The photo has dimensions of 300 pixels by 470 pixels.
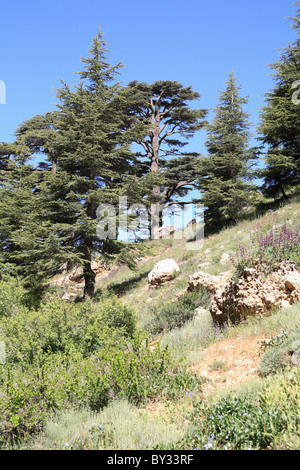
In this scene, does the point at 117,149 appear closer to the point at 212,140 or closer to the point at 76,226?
the point at 76,226

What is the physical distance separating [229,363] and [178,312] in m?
3.31

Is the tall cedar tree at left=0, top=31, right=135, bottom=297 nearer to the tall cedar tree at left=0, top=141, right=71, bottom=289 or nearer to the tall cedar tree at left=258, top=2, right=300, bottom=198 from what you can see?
the tall cedar tree at left=0, top=141, right=71, bottom=289

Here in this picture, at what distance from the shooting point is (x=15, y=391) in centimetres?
346

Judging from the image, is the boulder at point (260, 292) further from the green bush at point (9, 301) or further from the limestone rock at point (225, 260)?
the green bush at point (9, 301)

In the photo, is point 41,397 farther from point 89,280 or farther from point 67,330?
point 89,280

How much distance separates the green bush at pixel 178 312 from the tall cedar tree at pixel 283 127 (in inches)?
332

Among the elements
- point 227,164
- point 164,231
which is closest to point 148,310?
point 227,164

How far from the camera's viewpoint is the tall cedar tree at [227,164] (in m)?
15.8

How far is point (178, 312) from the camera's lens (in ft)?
25.6

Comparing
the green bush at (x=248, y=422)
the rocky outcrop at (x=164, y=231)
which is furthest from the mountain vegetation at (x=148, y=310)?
the rocky outcrop at (x=164, y=231)

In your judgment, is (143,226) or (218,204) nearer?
(143,226)

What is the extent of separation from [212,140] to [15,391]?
1693 cm

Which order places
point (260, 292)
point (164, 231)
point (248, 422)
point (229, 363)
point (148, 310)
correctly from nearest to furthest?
point (248, 422)
point (229, 363)
point (260, 292)
point (148, 310)
point (164, 231)
